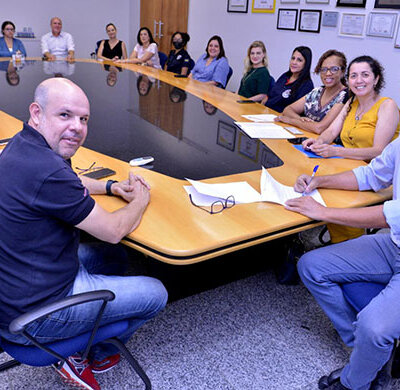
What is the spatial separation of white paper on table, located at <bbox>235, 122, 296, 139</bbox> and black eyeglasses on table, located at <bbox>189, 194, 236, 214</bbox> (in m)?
0.95

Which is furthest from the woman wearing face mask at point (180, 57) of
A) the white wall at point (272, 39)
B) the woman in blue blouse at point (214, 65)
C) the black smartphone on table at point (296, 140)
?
the black smartphone on table at point (296, 140)

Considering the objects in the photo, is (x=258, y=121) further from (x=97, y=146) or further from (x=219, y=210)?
(x=219, y=210)

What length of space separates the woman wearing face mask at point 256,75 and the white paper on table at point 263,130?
4.56ft

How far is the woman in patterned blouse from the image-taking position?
8.41 feet

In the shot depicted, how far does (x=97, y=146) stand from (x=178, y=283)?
816mm

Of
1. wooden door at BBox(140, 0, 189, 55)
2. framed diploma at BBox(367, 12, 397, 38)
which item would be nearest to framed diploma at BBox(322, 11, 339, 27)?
framed diploma at BBox(367, 12, 397, 38)

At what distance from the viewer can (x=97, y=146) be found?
210 cm

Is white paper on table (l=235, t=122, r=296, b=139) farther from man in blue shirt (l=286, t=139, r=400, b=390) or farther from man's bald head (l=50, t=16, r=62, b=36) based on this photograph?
man's bald head (l=50, t=16, r=62, b=36)

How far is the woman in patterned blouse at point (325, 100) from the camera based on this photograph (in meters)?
2.56

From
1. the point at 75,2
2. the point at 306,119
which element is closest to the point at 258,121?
the point at 306,119

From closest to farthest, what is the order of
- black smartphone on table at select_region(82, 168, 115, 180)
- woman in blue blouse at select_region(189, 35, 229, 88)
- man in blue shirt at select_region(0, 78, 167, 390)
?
man in blue shirt at select_region(0, 78, 167, 390)
black smartphone on table at select_region(82, 168, 115, 180)
woman in blue blouse at select_region(189, 35, 229, 88)

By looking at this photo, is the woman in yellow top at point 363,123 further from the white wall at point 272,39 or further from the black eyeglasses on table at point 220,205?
the white wall at point 272,39

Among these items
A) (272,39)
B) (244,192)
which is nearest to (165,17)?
(272,39)

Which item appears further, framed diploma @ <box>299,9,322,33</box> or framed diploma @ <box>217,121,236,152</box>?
framed diploma @ <box>299,9,322,33</box>
